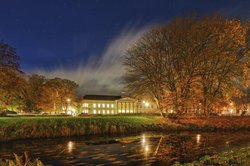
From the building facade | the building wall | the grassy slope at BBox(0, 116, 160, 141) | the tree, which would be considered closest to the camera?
the grassy slope at BBox(0, 116, 160, 141)

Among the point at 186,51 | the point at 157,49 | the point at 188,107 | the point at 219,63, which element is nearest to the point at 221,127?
the point at 188,107

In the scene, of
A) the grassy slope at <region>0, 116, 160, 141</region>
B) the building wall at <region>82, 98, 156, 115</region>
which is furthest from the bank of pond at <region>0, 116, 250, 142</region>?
the building wall at <region>82, 98, 156, 115</region>

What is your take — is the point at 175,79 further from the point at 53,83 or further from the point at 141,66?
the point at 53,83

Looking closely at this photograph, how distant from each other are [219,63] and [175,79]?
843cm

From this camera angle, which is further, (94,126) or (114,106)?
(114,106)

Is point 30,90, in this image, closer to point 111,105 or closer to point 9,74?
point 9,74

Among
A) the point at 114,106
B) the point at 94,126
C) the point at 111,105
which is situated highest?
the point at 111,105

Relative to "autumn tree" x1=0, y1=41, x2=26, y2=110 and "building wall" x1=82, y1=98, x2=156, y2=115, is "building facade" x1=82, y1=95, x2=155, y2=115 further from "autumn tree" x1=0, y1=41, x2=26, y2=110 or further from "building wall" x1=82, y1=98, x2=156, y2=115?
"autumn tree" x1=0, y1=41, x2=26, y2=110

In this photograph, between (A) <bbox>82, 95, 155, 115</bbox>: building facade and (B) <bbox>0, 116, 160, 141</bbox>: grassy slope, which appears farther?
(A) <bbox>82, 95, 155, 115</bbox>: building facade

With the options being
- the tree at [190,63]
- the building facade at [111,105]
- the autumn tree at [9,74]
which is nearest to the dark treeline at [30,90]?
the autumn tree at [9,74]

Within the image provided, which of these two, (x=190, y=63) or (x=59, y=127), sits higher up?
(x=190, y=63)

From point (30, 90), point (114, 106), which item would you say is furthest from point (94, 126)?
point (114, 106)

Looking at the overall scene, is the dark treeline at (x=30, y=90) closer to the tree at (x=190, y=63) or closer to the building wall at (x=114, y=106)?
the tree at (x=190, y=63)

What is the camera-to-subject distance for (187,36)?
45281 mm
